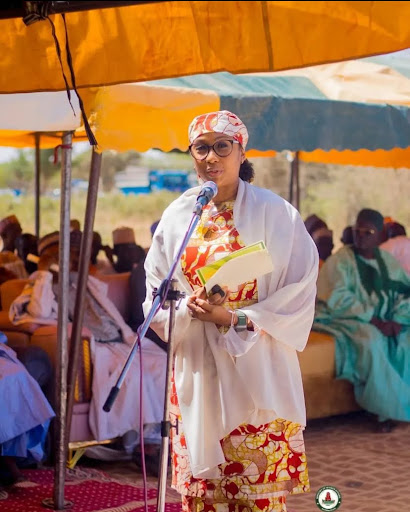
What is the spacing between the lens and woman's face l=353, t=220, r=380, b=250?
927 centimetres

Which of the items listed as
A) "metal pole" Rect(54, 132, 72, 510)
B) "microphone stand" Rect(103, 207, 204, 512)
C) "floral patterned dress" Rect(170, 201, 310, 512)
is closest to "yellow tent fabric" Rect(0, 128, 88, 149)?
"metal pole" Rect(54, 132, 72, 510)

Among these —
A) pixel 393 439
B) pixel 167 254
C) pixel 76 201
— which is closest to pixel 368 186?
pixel 76 201

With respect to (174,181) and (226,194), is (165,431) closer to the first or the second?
(226,194)

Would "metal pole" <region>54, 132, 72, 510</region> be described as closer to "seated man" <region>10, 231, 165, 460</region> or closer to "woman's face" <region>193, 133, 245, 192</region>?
"seated man" <region>10, 231, 165, 460</region>

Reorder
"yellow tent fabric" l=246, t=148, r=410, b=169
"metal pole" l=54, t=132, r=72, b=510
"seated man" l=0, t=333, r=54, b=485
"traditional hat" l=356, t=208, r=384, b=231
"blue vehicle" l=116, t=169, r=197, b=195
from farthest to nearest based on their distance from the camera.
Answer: "blue vehicle" l=116, t=169, r=197, b=195
"yellow tent fabric" l=246, t=148, r=410, b=169
"traditional hat" l=356, t=208, r=384, b=231
"seated man" l=0, t=333, r=54, b=485
"metal pole" l=54, t=132, r=72, b=510

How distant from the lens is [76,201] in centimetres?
3009

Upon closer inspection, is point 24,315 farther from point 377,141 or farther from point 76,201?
point 76,201

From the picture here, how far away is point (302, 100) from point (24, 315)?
2770 mm

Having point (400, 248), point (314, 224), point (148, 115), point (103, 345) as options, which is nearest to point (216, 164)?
point (148, 115)

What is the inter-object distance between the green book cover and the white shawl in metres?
0.19

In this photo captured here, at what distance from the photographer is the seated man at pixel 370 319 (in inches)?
342

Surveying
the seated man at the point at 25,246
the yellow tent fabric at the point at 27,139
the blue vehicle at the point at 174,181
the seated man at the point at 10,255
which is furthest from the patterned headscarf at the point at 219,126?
the blue vehicle at the point at 174,181

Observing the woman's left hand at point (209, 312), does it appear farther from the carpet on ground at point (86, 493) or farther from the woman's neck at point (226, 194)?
the carpet on ground at point (86, 493)

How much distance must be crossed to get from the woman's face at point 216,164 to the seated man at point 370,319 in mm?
5209
